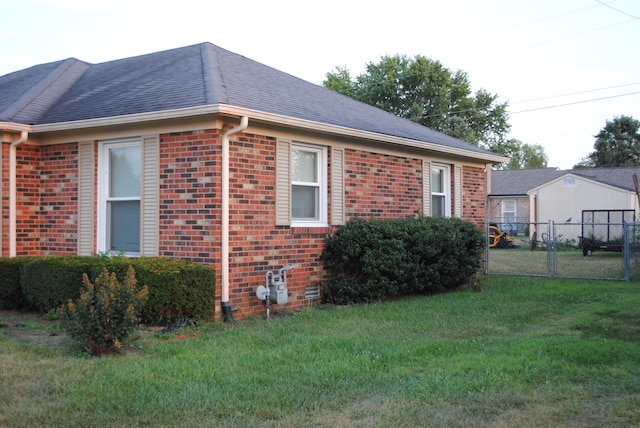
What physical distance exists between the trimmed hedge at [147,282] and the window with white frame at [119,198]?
1019 mm

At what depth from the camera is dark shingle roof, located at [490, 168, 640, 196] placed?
115ft

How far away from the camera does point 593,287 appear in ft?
43.1

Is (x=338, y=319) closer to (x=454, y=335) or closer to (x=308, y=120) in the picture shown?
(x=454, y=335)

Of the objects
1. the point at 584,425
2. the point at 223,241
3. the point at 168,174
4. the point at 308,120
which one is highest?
the point at 308,120

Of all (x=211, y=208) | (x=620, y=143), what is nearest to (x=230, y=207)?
(x=211, y=208)

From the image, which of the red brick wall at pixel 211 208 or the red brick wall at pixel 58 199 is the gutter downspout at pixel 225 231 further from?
the red brick wall at pixel 58 199

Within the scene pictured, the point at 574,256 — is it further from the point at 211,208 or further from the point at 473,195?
the point at 211,208

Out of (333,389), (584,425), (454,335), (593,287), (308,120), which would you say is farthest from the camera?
(593,287)

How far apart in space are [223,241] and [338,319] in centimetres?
193

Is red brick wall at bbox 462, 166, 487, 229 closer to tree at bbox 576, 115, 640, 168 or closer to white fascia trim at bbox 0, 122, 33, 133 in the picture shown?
white fascia trim at bbox 0, 122, 33, 133

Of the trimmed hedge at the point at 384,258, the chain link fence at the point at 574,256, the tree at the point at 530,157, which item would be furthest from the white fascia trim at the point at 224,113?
the tree at the point at 530,157

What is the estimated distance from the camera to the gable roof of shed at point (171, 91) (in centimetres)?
992

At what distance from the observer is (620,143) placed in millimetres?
49469

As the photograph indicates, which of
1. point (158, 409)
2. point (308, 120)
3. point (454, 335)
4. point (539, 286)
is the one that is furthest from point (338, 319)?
point (539, 286)
